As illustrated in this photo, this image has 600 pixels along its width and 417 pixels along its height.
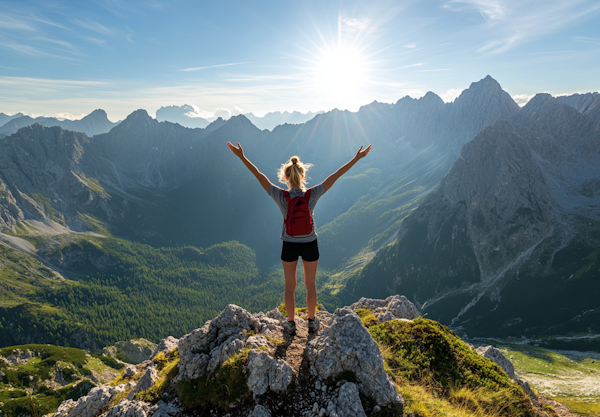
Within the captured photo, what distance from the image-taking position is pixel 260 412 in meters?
7.64

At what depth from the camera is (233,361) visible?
893 cm

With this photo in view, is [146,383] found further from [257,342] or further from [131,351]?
[131,351]

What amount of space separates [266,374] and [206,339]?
162 inches

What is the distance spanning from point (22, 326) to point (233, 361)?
247 metres

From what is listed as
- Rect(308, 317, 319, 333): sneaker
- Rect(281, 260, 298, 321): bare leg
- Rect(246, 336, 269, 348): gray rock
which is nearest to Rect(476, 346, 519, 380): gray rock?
Rect(308, 317, 319, 333): sneaker

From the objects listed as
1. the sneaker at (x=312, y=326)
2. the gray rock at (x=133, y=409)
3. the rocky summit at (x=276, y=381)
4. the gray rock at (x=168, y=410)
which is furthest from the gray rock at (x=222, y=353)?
the sneaker at (x=312, y=326)

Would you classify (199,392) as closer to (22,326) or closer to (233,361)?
Result: (233,361)

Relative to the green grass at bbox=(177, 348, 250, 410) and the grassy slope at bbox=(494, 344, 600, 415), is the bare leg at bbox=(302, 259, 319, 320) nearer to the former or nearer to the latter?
the green grass at bbox=(177, 348, 250, 410)

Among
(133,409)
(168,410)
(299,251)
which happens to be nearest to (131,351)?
(133,409)

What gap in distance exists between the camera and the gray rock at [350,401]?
7487 mm

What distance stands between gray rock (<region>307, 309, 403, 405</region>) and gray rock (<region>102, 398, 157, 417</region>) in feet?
18.4

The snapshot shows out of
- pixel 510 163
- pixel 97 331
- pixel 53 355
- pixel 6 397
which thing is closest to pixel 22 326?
pixel 97 331

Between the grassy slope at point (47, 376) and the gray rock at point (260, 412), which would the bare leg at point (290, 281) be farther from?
the grassy slope at point (47, 376)

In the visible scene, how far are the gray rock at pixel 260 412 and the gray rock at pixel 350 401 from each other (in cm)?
205
